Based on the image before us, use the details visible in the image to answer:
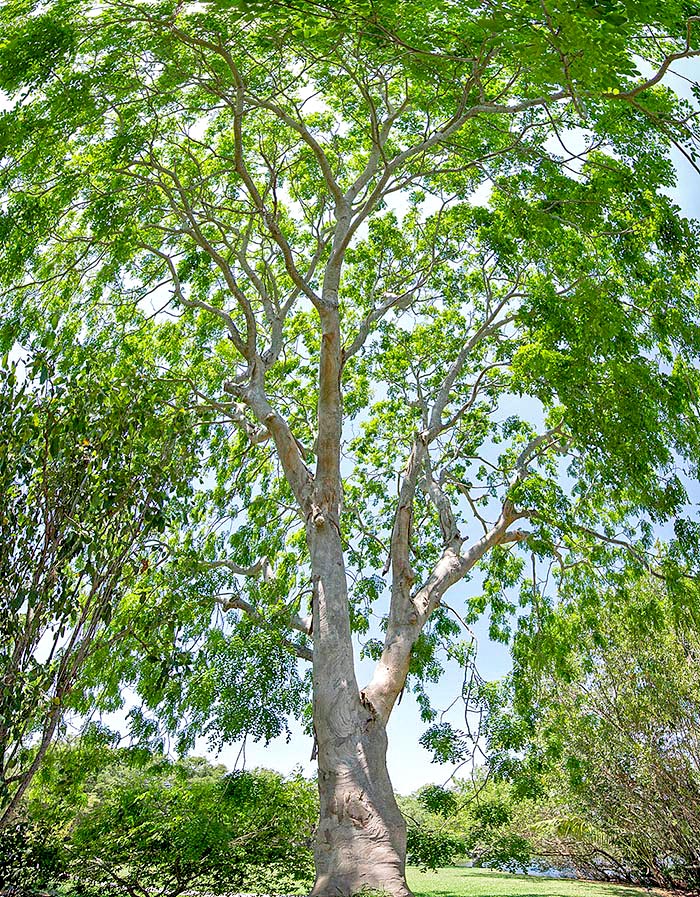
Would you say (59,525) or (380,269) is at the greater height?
(380,269)

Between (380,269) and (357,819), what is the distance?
714 cm

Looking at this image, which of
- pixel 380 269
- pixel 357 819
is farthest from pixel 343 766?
pixel 380 269

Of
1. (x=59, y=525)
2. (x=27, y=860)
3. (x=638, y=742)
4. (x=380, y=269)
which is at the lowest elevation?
(x=27, y=860)

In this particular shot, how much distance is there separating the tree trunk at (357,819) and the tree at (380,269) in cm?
2

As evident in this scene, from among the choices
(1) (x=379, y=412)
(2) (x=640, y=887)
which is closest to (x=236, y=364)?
(1) (x=379, y=412)

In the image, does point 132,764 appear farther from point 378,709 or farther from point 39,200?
point 39,200

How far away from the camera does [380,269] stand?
941 centimetres

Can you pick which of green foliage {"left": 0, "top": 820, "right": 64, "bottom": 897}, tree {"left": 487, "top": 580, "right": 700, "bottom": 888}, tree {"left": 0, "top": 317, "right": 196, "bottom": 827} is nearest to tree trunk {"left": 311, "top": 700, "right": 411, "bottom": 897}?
tree {"left": 0, "top": 317, "right": 196, "bottom": 827}

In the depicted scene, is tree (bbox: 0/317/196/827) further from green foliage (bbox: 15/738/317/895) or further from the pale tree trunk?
green foliage (bbox: 15/738/317/895)

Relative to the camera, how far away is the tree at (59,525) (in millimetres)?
3430

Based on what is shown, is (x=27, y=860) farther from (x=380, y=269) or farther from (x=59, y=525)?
(x=380, y=269)

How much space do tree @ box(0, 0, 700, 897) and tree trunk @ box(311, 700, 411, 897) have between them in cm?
2

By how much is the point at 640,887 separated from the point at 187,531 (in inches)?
515

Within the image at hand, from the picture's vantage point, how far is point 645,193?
5.03 meters
